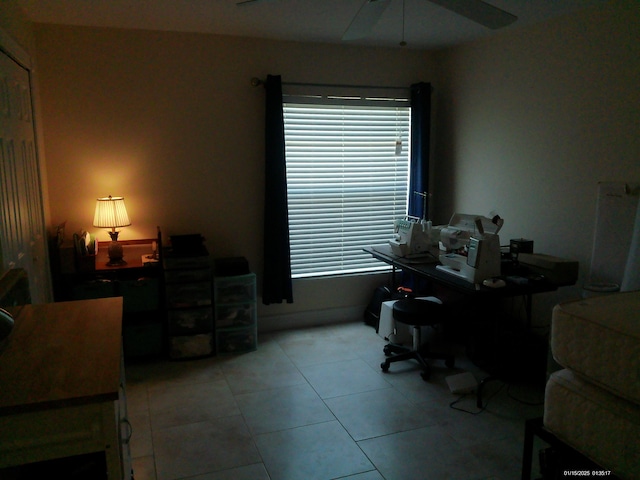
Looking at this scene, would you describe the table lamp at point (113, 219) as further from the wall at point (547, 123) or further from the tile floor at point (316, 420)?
the wall at point (547, 123)

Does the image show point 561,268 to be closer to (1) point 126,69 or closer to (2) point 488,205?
(2) point 488,205

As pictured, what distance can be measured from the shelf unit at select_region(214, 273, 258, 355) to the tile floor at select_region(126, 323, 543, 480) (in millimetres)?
133

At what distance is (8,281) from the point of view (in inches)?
86.5

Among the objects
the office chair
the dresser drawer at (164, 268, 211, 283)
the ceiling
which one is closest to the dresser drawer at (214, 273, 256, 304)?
the dresser drawer at (164, 268, 211, 283)

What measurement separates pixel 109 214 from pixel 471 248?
267 centimetres

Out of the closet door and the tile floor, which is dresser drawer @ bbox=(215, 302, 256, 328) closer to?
the tile floor

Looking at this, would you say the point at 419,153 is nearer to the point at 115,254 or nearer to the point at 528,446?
the point at 115,254

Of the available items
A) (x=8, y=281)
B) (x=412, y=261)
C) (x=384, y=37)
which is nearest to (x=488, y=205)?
(x=412, y=261)

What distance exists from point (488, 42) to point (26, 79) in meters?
3.61

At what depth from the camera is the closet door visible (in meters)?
2.54

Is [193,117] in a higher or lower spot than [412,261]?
higher

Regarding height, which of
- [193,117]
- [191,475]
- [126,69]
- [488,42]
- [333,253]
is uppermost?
[488,42]

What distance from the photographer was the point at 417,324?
134 inches

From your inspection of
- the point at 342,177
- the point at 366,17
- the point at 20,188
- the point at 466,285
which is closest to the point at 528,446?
the point at 466,285
